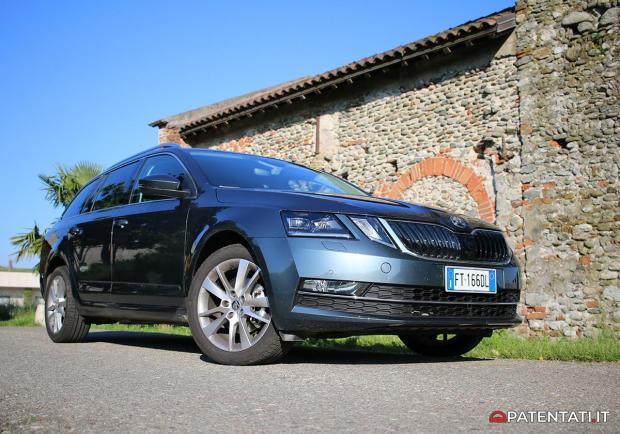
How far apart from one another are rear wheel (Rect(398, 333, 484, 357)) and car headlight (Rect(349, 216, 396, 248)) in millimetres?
1590

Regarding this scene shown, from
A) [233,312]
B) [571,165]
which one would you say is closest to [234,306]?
[233,312]

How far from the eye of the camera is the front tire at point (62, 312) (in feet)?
21.4

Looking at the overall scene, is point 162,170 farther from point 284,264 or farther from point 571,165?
point 571,165

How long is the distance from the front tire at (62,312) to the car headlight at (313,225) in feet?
10.2

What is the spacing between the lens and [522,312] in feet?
36.6

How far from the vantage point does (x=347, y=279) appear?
4.09 m

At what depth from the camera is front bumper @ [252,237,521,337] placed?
409 centimetres

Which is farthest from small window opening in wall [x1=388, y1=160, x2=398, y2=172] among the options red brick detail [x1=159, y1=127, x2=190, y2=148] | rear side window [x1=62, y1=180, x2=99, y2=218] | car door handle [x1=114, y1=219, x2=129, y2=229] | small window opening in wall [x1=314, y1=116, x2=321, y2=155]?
car door handle [x1=114, y1=219, x2=129, y2=229]

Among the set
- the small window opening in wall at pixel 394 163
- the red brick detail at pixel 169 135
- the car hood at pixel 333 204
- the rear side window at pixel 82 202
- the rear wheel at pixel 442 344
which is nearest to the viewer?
the car hood at pixel 333 204

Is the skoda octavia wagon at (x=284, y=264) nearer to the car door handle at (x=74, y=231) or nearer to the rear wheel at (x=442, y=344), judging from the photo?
the rear wheel at (x=442, y=344)

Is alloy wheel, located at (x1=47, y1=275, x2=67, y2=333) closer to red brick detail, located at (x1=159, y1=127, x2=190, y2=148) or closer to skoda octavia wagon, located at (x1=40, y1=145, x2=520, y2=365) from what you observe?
skoda octavia wagon, located at (x1=40, y1=145, x2=520, y2=365)

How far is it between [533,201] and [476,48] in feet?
10.2

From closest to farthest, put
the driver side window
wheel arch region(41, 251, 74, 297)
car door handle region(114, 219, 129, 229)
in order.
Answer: the driver side window
car door handle region(114, 219, 129, 229)
wheel arch region(41, 251, 74, 297)

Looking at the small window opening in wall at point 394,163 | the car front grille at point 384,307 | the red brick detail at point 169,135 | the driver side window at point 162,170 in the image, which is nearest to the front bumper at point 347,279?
the car front grille at point 384,307
